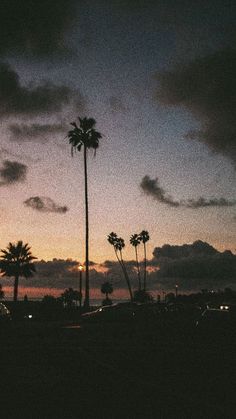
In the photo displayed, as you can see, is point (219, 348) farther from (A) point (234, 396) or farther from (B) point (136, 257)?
(B) point (136, 257)

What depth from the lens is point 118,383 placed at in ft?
28.4

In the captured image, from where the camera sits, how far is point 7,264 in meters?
61.5

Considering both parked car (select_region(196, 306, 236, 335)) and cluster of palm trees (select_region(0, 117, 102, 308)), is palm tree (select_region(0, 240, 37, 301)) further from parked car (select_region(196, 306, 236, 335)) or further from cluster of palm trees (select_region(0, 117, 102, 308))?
parked car (select_region(196, 306, 236, 335))

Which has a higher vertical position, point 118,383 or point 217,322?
point 217,322

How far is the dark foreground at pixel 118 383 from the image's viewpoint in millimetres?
6396

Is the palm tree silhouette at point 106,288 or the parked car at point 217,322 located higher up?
the palm tree silhouette at point 106,288

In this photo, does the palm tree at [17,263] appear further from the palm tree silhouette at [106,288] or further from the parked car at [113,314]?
the palm tree silhouette at [106,288]

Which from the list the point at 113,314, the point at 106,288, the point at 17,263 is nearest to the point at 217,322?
the point at 113,314

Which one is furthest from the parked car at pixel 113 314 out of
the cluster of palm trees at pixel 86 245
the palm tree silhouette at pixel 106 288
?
the palm tree silhouette at pixel 106 288

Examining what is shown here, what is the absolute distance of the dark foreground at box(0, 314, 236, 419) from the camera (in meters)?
6.40

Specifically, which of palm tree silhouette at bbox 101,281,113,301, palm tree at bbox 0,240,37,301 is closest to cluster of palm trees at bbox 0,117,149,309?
palm tree at bbox 0,240,37,301

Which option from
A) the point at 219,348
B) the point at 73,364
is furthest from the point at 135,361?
the point at 219,348

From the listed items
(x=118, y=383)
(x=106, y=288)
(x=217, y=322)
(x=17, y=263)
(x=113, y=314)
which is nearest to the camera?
(x=118, y=383)

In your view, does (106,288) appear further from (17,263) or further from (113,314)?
(113,314)
